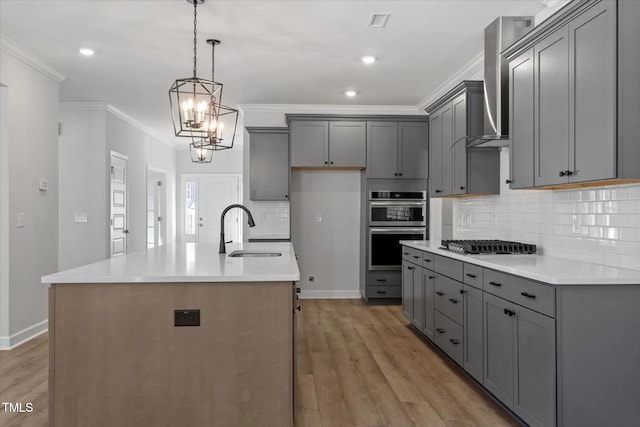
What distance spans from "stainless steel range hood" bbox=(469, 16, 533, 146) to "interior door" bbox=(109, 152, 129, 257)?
5.22m

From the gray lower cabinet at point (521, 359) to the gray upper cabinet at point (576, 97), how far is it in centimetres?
81

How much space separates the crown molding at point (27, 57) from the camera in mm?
4018

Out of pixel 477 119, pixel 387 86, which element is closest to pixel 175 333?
pixel 477 119

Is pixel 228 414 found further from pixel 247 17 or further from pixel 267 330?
pixel 247 17

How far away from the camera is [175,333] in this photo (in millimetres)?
2207

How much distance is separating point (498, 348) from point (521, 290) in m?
0.48

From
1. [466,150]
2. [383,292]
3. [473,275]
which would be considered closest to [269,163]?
[383,292]

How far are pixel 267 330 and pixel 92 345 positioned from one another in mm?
830

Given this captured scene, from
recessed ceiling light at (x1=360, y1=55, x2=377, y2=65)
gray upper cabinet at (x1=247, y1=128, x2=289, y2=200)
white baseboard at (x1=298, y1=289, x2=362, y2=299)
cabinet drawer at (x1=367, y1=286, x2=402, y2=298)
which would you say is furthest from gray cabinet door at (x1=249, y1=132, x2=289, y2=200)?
recessed ceiling light at (x1=360, y1=55, x2=377, y2=65)

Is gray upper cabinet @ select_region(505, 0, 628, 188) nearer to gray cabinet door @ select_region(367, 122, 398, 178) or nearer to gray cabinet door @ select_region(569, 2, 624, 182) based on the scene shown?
gray cabinet door @ select_region(569, 2, 624, 182)

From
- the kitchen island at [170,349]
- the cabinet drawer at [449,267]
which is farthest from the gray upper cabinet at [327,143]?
the kitchen island at [170,349]

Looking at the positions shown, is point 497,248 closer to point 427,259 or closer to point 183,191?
point 427,259

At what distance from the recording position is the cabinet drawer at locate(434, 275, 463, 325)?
3428 millimetres

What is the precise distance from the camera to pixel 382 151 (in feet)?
19.9
